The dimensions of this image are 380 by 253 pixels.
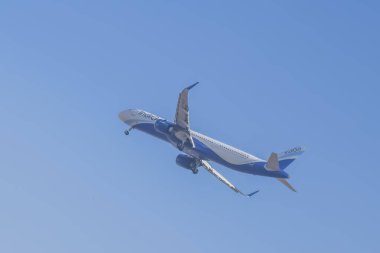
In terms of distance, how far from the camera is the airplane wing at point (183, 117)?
325ft

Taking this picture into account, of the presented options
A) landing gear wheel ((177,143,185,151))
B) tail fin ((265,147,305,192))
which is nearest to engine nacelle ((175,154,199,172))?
landing gear wheel ((177,143,185,151))

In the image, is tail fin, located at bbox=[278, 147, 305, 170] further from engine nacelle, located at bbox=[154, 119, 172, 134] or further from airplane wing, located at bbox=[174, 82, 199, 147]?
engine nacelle, located at bbox=[154, 119, 172, 134]

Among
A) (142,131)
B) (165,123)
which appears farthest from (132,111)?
(165,123)

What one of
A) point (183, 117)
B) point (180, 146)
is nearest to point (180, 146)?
point (180, 146)

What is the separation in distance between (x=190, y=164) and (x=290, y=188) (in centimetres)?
2076

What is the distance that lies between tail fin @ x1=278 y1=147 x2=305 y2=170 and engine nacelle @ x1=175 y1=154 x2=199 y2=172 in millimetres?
16253

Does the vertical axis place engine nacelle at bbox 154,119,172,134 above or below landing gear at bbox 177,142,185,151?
above

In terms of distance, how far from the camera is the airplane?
103 metres

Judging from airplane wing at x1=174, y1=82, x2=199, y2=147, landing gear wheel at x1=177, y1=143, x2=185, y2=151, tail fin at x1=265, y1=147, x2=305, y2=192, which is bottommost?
tail fin at x1=265, y1=147, x2=305, y2=192

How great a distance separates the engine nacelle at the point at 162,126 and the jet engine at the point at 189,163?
10.1 meters

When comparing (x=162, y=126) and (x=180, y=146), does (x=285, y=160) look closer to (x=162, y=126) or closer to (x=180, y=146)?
(x=180, y=146)

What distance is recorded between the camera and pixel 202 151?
4380 inches

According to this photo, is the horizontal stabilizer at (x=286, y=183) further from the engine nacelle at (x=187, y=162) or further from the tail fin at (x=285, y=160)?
the engine nacelle at (x=187, y=162)

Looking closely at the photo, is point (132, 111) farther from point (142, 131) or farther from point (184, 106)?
point (184, 106)
